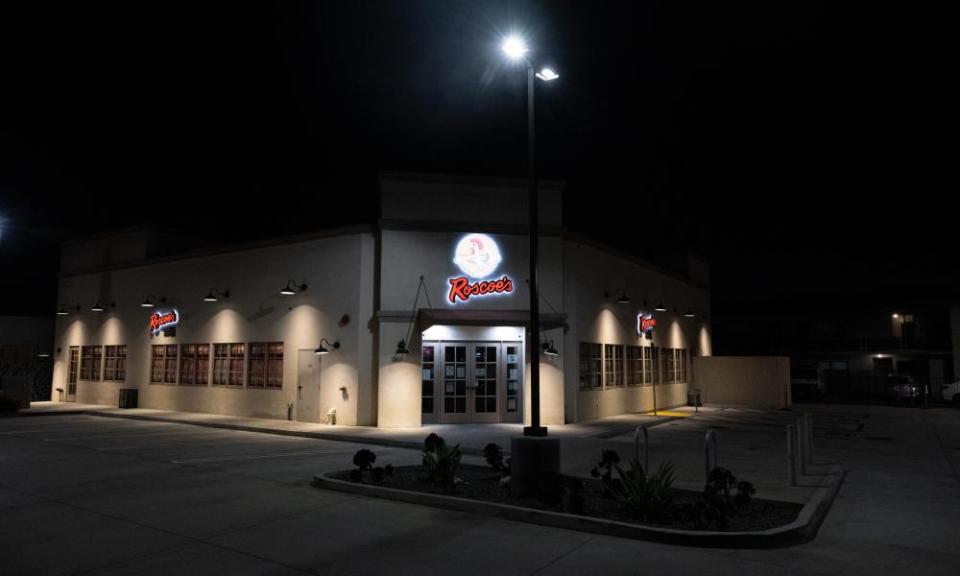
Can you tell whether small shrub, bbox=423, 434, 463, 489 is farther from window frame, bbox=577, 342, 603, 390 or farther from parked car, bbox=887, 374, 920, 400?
parked car, bbox=887, 374, 920, 400

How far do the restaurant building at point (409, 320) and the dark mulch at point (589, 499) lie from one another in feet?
23.8

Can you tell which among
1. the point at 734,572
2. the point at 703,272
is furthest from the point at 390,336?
the point at 703,272

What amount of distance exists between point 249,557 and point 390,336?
467 inches

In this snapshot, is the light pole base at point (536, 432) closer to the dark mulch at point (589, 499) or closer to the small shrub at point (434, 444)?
the dark mulch at point (589, 499)

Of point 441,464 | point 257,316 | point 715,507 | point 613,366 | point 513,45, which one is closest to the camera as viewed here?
point 715,507

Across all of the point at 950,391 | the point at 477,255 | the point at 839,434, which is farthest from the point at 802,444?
the point at 950,391

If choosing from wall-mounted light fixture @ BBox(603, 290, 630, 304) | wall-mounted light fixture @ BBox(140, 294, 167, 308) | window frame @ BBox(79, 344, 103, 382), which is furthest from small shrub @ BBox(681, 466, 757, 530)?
window frame @ BBox(79, 344, 103, 382)

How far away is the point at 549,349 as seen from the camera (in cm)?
1906

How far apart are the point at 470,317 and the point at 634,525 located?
429 inches

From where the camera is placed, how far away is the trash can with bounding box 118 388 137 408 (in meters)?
24.5

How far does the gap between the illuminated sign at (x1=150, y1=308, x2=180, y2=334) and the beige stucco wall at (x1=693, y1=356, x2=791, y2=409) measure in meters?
22.9

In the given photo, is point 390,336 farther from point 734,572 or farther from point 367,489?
point 734,572

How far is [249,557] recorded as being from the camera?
6645 mm

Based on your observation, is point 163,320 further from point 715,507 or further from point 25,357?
point 715,507
